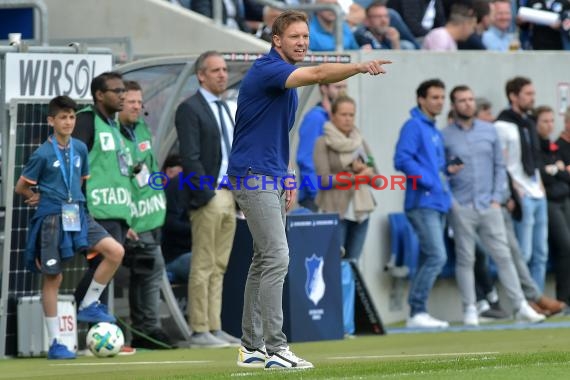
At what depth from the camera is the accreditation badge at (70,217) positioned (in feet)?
41.1

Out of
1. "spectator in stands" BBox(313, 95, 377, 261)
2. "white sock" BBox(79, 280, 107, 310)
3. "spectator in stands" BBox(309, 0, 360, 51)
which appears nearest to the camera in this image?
"white sock" BBox(79, 280, 107, 310)

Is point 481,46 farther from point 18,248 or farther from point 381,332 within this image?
point 18,248

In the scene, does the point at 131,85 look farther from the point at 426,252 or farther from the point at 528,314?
the point at 528,314

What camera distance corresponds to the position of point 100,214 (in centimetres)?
1320

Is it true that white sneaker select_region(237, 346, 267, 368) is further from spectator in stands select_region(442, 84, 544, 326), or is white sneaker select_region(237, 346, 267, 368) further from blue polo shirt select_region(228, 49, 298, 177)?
spectator in stands select_region(442, 84, 544, 326)

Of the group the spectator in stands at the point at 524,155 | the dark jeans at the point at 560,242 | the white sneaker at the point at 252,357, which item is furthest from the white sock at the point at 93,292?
the dark jeans at the point at 560,242

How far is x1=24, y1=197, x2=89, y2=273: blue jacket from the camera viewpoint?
12.6 metres

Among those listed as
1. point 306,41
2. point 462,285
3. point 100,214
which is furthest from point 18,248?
point 462,285

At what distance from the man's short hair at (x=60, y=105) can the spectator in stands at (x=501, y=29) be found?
29.2ft

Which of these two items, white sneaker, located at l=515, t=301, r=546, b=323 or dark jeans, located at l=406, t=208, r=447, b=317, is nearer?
dark jeans, located at l=406, t=208, r=447, b=317

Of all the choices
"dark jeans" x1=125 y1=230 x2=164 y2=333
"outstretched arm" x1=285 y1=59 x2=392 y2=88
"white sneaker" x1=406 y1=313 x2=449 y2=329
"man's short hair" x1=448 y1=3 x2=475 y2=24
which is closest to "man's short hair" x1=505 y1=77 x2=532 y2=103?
"man's short hair" x1=448 y1=3 x2=475 y2=24

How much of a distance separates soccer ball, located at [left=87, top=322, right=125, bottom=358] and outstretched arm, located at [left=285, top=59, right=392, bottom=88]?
3743 millimetres

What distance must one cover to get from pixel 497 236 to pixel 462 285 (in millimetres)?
670

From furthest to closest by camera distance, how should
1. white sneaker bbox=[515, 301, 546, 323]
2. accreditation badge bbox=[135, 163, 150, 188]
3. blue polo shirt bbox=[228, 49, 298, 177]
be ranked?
1. white sneaker bbox=[515, 301, 546, 323]
2. accreditation badge bbox=[135, 163, 150, 188]
3. blue polo shirt bbox=[228, 49, 298, 177]
